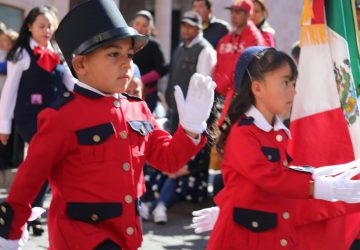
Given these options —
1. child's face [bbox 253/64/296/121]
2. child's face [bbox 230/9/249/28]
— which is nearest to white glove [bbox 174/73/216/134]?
child's face [bbox 253/64/296/121]

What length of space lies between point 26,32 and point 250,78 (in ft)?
9.60

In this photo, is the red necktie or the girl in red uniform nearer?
the girl in red uniform

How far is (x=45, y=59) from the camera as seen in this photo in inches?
240

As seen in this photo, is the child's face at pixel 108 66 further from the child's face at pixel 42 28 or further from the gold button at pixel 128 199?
the child's face at pixel 42 28

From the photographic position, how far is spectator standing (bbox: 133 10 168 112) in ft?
24.9

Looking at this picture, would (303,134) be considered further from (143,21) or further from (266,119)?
(143,21)

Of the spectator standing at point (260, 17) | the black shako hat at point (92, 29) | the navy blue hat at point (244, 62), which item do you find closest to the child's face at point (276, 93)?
the navy blue hat at point (244, 62)

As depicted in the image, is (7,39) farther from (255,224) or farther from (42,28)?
(255,224)

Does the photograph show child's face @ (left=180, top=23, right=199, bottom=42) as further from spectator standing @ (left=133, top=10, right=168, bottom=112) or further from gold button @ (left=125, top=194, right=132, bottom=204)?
gold button @ (left=125, top=194, right=132, bottom=204)

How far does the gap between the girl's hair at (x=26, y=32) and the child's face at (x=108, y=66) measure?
9.61 feet

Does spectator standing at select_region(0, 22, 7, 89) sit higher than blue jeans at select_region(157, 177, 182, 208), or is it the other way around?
spectator standing at select_region(0, 22, 7, 89)

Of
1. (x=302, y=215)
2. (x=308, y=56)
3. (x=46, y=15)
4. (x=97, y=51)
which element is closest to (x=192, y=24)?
(x=46, y=15)

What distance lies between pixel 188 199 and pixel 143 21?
5.68 ft

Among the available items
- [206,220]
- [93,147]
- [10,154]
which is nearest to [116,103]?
[93,147]
